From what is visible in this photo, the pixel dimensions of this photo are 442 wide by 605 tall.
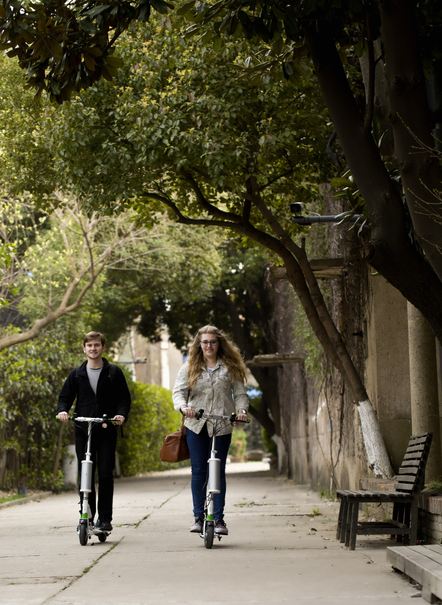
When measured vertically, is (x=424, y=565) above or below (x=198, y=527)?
above

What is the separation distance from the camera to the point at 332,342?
8.53m

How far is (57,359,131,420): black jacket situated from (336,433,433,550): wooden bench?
2152mm

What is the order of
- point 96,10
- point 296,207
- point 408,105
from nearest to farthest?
1. point 408,105
2. point 96,10
3. point 296,207

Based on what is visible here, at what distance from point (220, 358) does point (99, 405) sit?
118 centimetres

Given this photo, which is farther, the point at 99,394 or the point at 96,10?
the point at 99,394

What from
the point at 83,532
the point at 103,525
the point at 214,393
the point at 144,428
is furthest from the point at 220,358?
the point at 144,428

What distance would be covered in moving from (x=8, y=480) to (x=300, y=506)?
5.99m

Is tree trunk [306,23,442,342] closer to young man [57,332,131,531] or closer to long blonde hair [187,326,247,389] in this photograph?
long blonde hair [187,326,247,389]

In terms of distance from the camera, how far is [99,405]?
6762 mm

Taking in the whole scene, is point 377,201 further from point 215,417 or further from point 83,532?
point 83,532

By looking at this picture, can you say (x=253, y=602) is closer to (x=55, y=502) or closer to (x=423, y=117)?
(x=423, y=117)

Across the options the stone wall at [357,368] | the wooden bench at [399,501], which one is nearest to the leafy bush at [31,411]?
the stone wall at [357,368]

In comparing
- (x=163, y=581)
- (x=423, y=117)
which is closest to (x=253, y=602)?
(x=163, y=581)

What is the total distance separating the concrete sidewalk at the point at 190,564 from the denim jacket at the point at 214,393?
113cm
